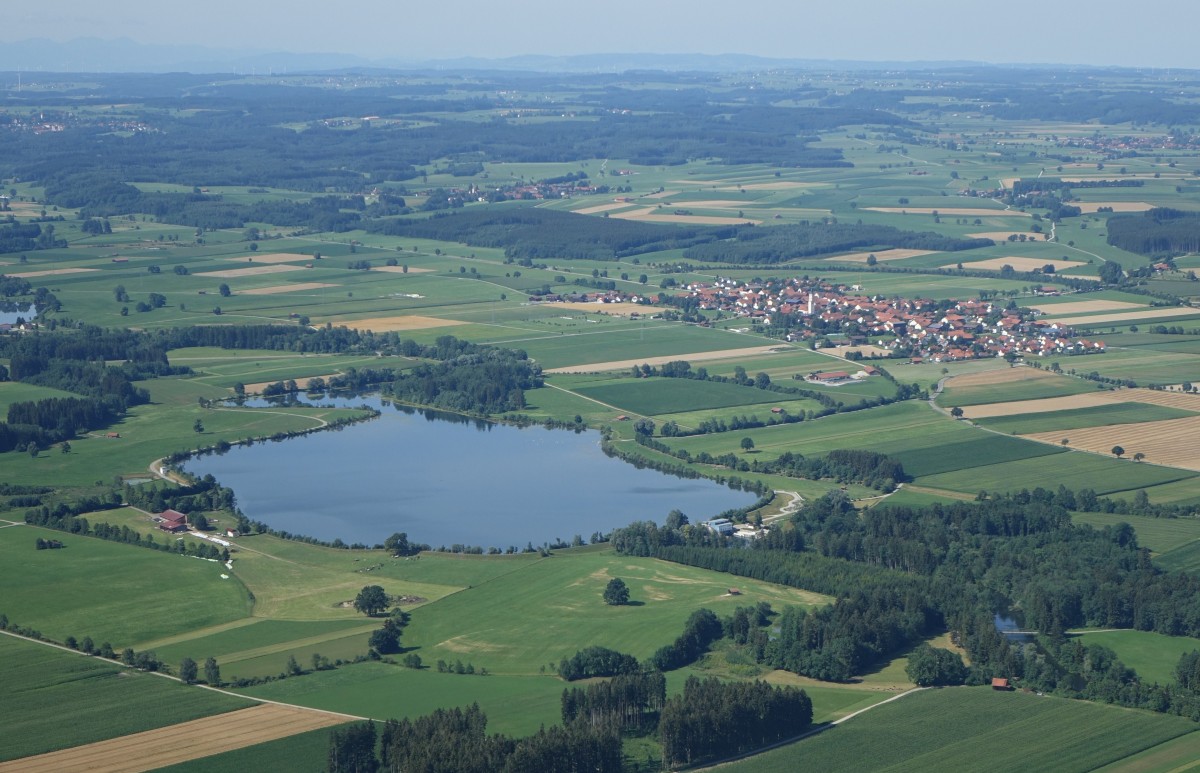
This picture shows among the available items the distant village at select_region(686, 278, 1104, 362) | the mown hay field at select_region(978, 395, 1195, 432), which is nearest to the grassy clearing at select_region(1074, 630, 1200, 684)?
the mown hay field at select_region(978, 395, 1195, 432)

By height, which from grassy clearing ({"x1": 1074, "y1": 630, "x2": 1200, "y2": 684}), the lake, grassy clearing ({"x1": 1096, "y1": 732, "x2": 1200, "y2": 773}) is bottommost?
the lake

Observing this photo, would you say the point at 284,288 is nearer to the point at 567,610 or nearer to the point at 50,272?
the point at 50,272

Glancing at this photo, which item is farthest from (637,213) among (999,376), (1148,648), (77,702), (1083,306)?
(77,702)

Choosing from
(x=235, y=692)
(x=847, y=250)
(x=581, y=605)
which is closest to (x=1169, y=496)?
(x=581, y=605)

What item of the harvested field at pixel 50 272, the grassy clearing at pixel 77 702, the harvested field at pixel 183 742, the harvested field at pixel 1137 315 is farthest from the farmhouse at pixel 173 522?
the harvested field at pixel 50 272

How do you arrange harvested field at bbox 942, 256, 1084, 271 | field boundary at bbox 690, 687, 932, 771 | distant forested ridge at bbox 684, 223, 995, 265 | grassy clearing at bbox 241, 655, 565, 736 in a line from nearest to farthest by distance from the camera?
field boundary at bbox 690, 687, 932, 771 < grassy clearing at bbox 241, 655, 565, 736 < harvested field at bbox 942, 256, 1084, 271 < distant forested ridge at bbox 684, 223, 995, 265

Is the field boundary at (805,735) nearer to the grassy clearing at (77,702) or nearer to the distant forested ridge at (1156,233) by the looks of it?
the grassy clearing at (77,702)

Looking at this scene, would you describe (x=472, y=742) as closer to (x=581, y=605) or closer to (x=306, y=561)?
(x=581, y=605)

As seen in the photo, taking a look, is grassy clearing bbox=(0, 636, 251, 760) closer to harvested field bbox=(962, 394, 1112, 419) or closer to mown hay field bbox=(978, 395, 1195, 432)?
mown hay field bbox=(978, 395, 1195, 432)
